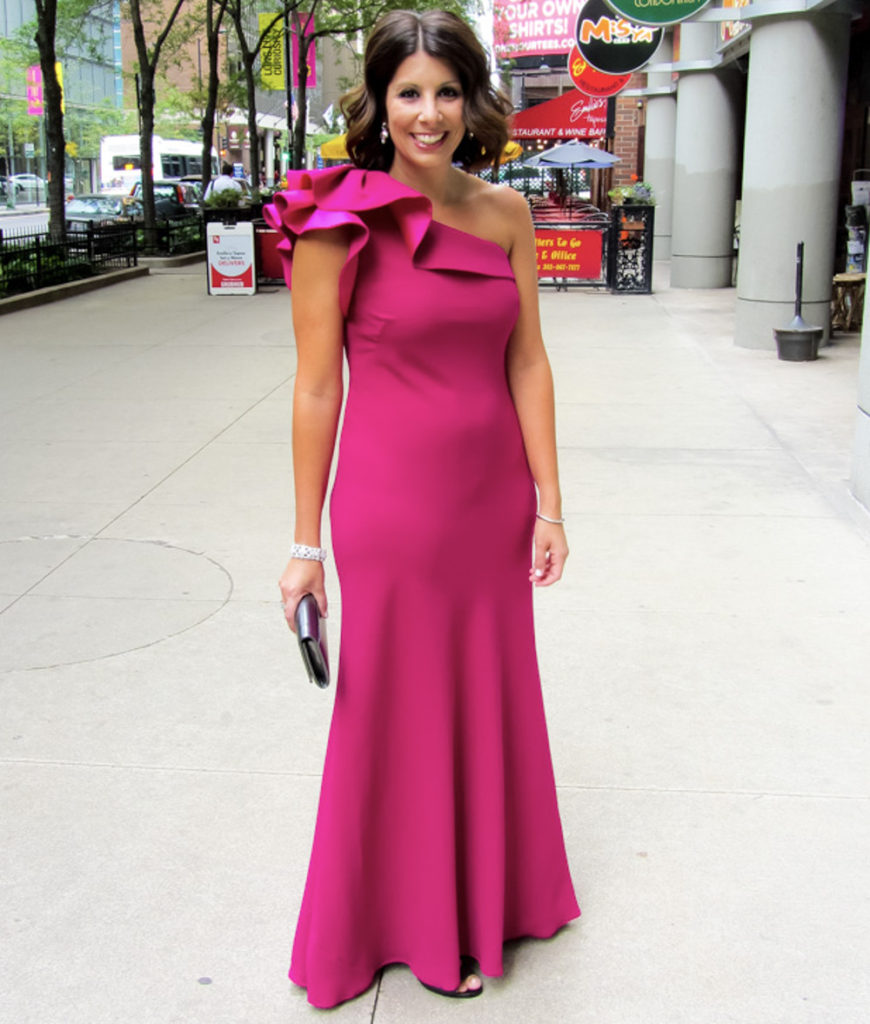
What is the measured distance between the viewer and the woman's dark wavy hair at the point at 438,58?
7.92 feet

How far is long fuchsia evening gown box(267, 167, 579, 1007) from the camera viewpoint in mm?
2430

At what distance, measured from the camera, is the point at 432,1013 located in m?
2.69

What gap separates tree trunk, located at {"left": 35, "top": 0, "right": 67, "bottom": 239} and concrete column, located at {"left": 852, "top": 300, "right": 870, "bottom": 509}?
15135 mm

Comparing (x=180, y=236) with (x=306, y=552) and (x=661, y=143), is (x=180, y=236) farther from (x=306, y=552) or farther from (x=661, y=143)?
(x=306, y=552)

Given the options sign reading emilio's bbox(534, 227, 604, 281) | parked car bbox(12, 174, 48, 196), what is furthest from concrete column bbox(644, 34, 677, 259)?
parked car bbox(12, 174, 48, 196)

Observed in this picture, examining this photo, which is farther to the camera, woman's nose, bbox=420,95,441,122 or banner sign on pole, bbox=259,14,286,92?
banner sign on pole, bbox=259,14,286,92

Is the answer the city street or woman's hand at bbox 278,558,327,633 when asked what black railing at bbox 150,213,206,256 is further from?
woman's hand at bbox 278,558,327,633

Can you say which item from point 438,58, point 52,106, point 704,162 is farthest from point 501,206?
point 52,106

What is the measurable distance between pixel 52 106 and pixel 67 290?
142 inches

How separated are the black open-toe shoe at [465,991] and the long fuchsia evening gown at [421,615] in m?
0.03

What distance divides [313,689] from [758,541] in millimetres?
2633

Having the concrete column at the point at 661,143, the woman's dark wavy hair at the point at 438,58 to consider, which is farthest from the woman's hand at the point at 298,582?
the concrete column at the point at 661,143

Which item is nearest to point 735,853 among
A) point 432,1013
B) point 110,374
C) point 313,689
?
point 432,1013

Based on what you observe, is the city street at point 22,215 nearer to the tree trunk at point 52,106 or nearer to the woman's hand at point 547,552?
the tree trunk at point 52,106
